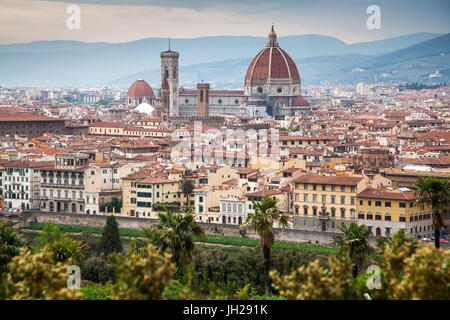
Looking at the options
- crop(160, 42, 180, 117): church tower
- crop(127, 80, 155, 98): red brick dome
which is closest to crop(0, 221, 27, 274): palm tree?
crop(160, 42, 180, 117): church tower

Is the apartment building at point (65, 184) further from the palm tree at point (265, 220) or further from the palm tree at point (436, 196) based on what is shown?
the palm tree at point (436, 196)

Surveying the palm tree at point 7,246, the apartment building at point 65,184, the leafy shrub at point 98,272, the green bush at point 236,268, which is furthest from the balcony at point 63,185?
the palm tree at point 7,246

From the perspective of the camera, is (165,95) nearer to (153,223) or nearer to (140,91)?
(140,91)

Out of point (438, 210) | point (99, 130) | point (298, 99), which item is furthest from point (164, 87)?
point (438, 210)

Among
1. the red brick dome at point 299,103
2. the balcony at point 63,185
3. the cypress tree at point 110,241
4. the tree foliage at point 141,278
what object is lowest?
the cypress tree at point 110,241

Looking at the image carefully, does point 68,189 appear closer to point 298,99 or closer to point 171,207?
point 171,207

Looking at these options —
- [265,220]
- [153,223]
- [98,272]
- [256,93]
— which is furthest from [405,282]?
[256,93]
